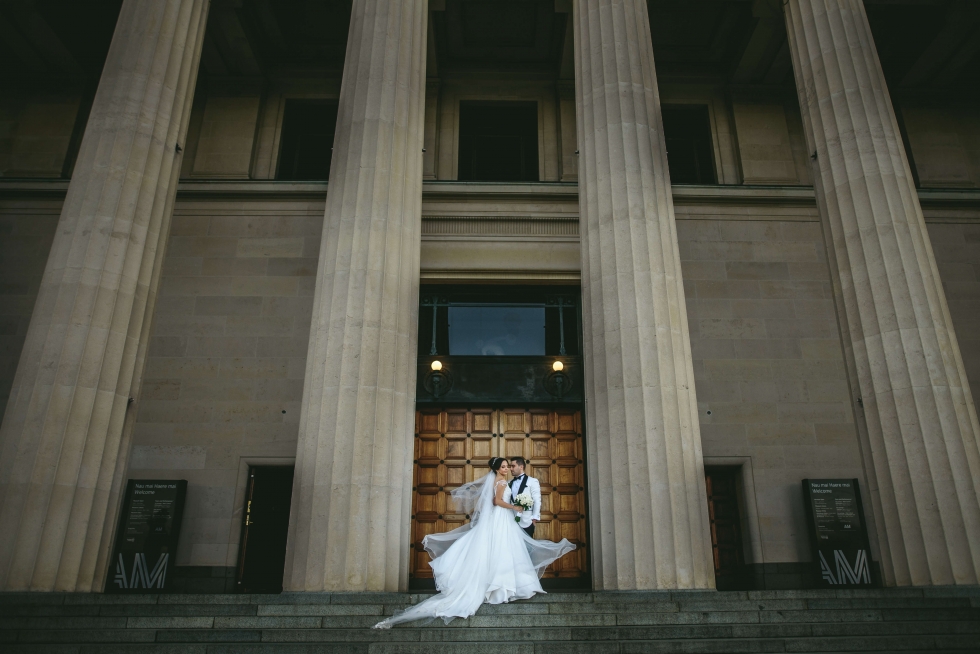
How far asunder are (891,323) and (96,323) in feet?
38.3

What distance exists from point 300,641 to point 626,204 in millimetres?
7816

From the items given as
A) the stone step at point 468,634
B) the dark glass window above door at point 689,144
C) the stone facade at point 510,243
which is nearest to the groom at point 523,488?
the stone step at point 468,634

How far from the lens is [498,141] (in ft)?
61.8

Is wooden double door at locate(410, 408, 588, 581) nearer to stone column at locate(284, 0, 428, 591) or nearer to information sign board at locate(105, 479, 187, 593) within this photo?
information sign board at locate(105, 479, 187, 593)

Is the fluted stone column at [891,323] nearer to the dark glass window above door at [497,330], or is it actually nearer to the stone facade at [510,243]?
the stone facade at [510,243]

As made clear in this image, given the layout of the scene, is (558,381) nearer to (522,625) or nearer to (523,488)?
(523,488)

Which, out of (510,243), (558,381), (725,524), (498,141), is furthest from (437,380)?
(725,524)

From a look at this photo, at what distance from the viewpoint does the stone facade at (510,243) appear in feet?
48.2

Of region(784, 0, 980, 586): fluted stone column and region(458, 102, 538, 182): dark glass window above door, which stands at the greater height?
region(458, 102, 538, 182): dark glass window above door

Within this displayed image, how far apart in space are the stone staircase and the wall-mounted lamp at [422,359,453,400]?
7.58m

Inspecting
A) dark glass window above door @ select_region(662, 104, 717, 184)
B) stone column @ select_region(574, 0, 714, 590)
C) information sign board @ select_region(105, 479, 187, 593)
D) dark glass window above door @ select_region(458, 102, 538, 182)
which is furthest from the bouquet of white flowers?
dark glass window above door @ select_region(662, 104, 717, 184)

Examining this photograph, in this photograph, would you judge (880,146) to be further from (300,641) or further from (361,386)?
(300,641)

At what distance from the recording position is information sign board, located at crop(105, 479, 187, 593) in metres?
13.6

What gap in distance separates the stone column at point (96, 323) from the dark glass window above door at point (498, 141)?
7.58 m
